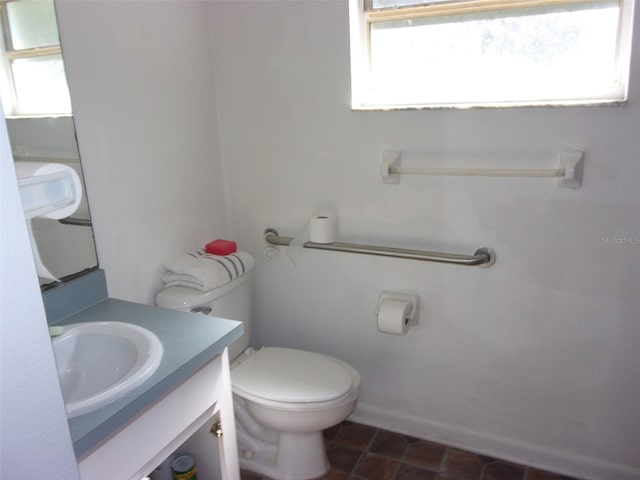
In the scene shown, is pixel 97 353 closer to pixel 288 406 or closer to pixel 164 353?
pixel 164 353

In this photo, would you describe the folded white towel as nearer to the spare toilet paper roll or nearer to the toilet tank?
the toilet tank

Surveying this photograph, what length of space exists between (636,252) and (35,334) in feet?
5.53

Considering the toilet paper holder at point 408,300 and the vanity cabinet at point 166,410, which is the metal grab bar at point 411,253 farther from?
the vanity cabinet at point 166,410

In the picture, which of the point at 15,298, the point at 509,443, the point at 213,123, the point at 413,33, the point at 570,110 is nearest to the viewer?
the point at 15,298

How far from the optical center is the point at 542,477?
1875 mm

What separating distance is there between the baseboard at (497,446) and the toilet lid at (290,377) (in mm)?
446

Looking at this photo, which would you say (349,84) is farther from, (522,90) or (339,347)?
(339,347)

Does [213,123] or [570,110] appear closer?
[570,110]

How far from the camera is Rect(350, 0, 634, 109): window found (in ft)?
5.20

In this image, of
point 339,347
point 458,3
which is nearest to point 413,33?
point 458,3

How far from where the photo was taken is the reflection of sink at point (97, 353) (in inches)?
50.3

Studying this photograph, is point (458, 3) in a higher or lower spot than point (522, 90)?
higher

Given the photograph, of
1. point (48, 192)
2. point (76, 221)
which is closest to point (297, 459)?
point (76, 221)

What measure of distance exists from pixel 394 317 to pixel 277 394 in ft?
1.63
